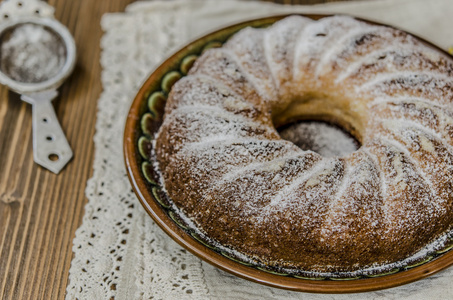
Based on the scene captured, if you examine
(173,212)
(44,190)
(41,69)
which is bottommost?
(44,190)

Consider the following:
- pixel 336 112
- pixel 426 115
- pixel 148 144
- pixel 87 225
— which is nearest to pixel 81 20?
pixel 148 144

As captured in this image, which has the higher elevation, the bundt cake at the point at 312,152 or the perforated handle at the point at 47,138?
the bundt cake at the point at 312,152

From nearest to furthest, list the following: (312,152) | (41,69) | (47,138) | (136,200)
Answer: (312,152)
(136,200)
(47,138)
(41,69)

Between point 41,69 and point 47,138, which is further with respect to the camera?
point 41,69

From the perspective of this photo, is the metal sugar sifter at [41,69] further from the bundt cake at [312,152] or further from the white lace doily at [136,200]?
the bundt cake at [312,152]

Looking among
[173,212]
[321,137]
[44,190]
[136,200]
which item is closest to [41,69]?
[44,190]

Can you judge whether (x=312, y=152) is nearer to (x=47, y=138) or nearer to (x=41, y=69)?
(x=47, y=138)

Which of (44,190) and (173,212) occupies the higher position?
(173,212)

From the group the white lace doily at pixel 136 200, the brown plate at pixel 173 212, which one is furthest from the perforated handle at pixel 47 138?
the brown plate at pixel 173 212
